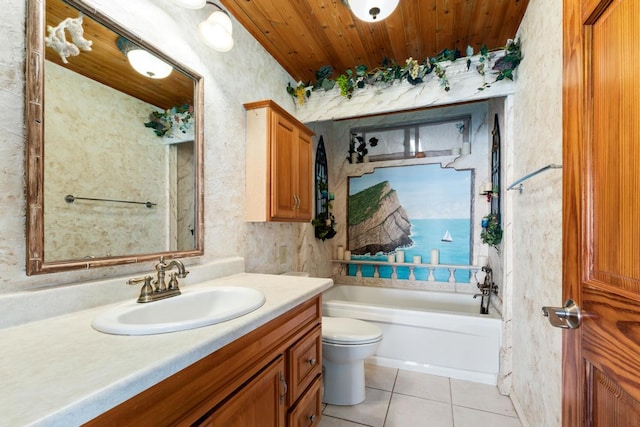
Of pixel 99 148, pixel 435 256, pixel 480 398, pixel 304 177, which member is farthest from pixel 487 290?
pixel 99 148

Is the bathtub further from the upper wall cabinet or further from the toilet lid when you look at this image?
the upper wall cabinet

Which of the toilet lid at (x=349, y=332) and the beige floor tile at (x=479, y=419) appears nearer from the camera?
the beige floor tile at (x=479, y=419)

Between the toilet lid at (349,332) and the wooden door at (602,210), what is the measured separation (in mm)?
1142

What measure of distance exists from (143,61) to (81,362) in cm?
119

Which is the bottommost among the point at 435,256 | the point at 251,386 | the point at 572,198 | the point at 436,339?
the point at 436,339

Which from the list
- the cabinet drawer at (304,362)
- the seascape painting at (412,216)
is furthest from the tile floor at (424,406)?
the seascape painting at (412,216)

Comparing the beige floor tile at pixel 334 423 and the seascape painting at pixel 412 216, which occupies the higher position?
the seascape painting at pixel 412 216

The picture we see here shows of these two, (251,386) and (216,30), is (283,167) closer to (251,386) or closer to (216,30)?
(216,30)

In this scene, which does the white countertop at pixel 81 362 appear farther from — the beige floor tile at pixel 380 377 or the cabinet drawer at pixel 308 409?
the beige floor tile at pixel 380 377

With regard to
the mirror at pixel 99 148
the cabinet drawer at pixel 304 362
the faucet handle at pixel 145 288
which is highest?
the mirror at pixel 99 148

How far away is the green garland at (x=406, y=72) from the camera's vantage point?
1828 millimetres

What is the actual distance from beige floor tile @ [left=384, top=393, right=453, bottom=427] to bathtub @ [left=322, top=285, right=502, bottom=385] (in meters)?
0.37

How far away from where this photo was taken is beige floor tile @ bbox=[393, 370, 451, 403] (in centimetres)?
191

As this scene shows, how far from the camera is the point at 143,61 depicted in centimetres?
123
